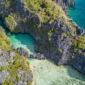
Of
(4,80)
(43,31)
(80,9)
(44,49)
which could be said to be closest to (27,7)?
(43,31)

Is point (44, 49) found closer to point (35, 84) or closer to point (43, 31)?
point (43, 31)

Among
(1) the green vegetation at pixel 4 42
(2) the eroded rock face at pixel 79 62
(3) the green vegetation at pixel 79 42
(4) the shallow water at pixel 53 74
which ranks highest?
(3) the green vegetation at pixel 79 42

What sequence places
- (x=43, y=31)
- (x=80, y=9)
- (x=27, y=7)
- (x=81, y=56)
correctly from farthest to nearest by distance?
(x=80, y=9)
(x=27, y=7)
(x=43, y=31)
(x=81, y=56)

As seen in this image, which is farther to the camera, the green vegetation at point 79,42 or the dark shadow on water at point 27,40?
the dark shadow on water at point 27,40

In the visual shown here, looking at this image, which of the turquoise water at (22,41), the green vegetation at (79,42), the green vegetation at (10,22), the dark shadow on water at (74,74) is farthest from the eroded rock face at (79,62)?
the green vegetation at (10,22)

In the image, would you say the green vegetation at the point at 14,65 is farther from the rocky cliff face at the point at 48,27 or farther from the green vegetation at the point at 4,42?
the rocky cliff face at the point at 48,27

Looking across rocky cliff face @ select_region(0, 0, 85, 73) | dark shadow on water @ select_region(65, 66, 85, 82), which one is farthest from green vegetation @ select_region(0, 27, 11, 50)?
dark shadow on water @ select_region(65, 66, 85, 82)
